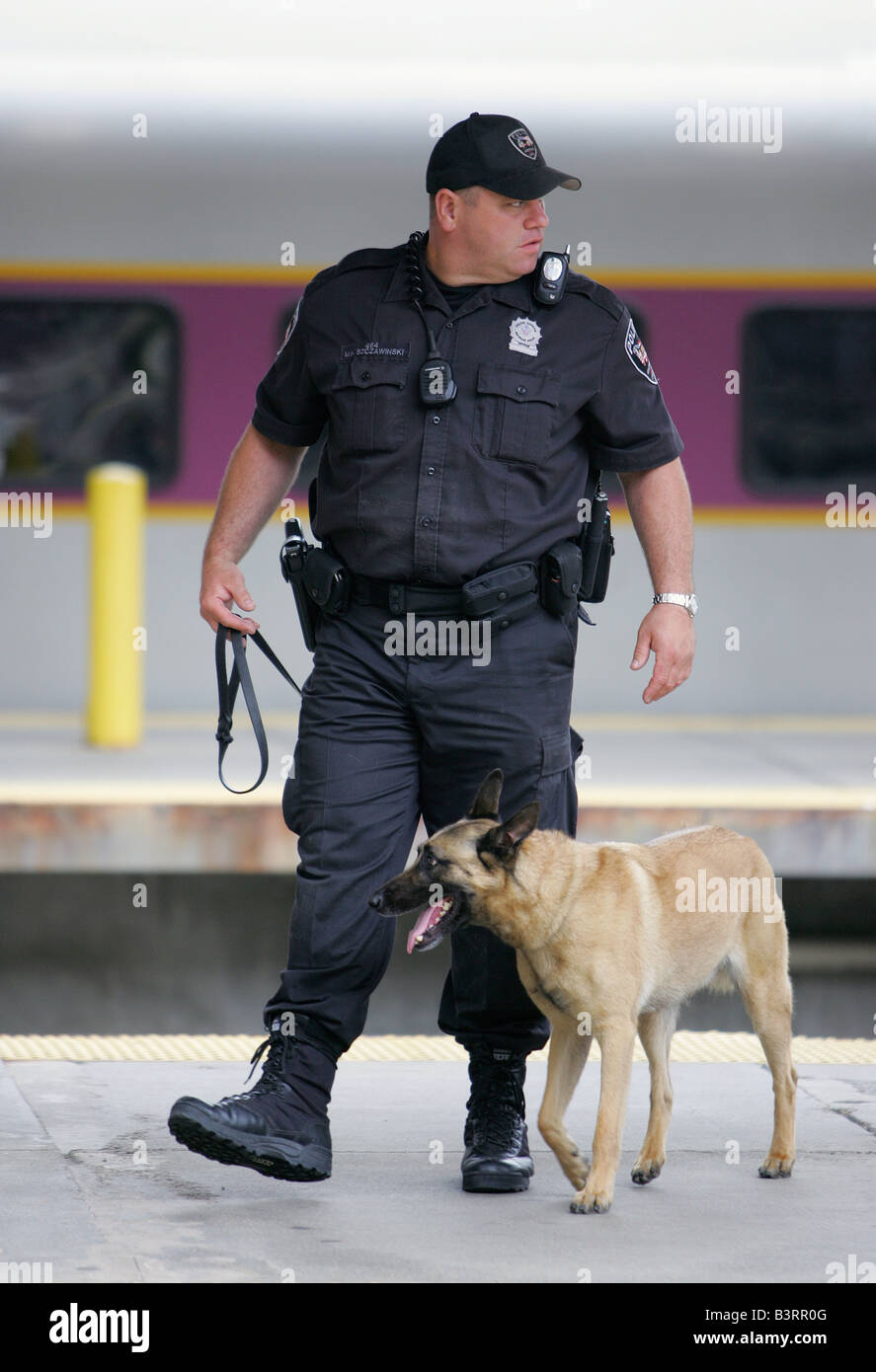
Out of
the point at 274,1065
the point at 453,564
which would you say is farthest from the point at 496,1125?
the point at 453,564

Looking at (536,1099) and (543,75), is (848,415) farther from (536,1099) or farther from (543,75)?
(536,1099)

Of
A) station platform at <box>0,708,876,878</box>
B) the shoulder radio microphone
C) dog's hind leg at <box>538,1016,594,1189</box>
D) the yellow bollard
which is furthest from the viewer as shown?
the yellow bollard

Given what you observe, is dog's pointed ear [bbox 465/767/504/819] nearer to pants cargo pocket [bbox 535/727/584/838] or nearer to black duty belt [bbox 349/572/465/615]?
pants cargo pocket [bbox 535/727/584/838]

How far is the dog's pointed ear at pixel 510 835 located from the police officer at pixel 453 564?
277 mm

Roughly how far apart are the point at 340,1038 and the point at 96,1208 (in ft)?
1.84

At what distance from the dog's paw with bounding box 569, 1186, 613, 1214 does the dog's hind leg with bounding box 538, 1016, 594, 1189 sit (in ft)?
0.36

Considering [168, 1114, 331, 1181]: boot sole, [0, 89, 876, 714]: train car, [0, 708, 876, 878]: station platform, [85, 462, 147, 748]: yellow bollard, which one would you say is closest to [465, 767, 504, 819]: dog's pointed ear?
[168, 1114, 331, 1181]: boot sole

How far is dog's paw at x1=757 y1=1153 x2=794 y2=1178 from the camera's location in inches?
150

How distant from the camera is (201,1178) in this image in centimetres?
372

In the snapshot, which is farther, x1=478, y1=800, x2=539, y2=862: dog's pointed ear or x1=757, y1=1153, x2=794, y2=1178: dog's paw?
x1=757, y1=1153, x2=794, y2=1178: dog's paw

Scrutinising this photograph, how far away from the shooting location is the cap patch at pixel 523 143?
3.67m

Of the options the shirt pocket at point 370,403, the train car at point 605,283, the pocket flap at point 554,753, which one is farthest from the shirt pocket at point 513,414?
the train car at point 605,283

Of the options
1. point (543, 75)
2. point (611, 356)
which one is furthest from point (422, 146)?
point (611, 356)

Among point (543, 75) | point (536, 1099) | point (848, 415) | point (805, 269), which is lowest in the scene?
point (536, 1099)
